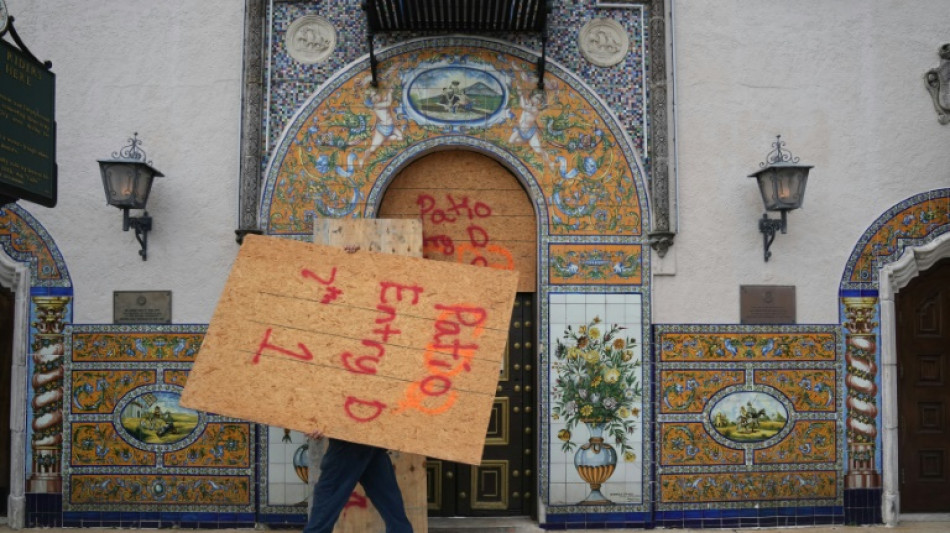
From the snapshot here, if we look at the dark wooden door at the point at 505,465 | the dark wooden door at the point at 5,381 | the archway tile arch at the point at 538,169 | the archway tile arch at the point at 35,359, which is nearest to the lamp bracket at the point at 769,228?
the archway tile arch at the point at 538,169

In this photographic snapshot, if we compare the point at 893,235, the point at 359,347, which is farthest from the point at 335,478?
the point at 893,235

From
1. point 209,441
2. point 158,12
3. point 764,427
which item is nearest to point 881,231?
point 764,427

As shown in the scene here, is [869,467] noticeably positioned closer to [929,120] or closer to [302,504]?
[929,120]

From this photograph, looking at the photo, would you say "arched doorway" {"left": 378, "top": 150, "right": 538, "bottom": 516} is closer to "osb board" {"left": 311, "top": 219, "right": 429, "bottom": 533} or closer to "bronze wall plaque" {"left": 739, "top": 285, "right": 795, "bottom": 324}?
"osb board" {"left": 311, "top": 219, "right": 429, "bottom": 533}

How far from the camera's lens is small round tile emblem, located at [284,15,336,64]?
619 cm

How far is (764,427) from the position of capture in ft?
20.2

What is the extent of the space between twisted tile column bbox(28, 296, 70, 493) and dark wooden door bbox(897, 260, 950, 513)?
21.8ft

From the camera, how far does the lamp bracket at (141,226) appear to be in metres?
5.84

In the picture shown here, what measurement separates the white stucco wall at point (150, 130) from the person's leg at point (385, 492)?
7.14 feet

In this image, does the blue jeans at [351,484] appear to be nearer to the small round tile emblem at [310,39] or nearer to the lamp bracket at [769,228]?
the small round tile emblem at [310,39]

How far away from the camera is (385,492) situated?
4625 millimetres

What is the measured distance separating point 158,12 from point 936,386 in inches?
273

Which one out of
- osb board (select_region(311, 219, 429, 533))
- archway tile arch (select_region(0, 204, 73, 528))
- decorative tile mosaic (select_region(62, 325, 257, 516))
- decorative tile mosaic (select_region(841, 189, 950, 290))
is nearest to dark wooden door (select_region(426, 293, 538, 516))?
osb board (select_region(311, 219, 429, 533))

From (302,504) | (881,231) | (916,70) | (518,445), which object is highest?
(916,70)
